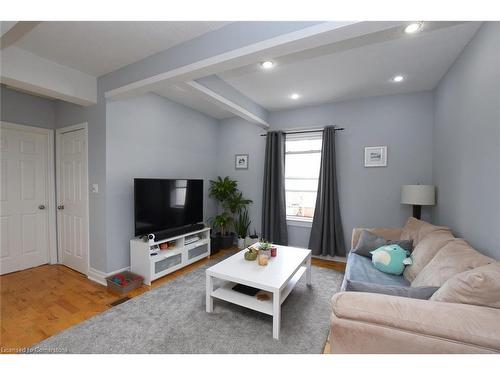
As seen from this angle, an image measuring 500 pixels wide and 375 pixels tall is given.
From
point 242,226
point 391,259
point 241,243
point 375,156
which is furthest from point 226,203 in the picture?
point 391,259

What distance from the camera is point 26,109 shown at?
10.1 ft

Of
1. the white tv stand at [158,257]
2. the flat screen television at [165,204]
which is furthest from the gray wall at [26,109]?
the white tv stand at [158,257]

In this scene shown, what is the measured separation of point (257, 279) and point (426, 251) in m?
1.46

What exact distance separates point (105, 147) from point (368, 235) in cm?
329

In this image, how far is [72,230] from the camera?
3186 mm

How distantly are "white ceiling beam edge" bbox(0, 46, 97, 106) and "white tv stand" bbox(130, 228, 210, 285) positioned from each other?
1861 mm

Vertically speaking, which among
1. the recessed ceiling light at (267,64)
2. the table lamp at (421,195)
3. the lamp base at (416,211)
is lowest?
the lamp base at (416,211)

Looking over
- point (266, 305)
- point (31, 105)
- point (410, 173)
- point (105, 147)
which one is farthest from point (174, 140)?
point (410, 173)

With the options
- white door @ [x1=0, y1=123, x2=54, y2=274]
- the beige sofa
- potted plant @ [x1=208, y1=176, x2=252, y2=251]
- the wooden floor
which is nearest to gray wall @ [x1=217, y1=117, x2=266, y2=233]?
potted plant @ [x1=208, y1=176, x2=252, y2=251]

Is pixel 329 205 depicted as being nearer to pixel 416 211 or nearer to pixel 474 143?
pixel 416 211

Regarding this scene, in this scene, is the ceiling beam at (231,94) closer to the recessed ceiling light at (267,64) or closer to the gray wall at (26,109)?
the recessed ceiling light at (267,64)

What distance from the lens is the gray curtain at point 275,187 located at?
3957 mm

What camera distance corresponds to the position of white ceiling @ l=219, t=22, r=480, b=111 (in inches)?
80.5

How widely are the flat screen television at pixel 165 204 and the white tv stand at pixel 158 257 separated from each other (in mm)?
182
